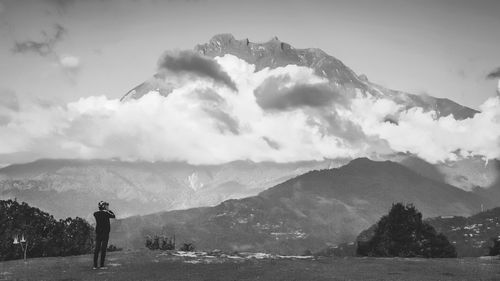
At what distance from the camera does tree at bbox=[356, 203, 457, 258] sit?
423 feet

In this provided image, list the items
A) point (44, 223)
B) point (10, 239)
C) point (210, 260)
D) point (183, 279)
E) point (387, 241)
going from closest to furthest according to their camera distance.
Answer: point (183, 279)
point (210, 260)
point (10, 239)
point (387, 241)
point (44, 223)

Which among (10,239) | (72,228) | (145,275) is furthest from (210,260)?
(72,228)

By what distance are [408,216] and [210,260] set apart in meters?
105

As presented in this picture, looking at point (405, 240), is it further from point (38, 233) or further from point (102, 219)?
point (102, 219)

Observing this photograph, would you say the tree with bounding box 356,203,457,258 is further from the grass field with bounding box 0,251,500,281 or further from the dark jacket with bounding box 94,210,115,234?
the dark jacket with bounding box 94,210,115,234

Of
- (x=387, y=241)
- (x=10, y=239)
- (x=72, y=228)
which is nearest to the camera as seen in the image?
(x=10, y=239)

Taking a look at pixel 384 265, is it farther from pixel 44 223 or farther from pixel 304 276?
pixel 44 223

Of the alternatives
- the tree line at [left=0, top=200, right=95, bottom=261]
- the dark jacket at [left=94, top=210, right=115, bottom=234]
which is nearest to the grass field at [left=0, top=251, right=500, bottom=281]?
the dark jacket at [left=94, top=210, right=115, bottom=234]

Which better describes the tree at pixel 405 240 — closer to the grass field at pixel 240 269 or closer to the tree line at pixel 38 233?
the grass field at pixel 240 269

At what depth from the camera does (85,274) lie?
39.5m

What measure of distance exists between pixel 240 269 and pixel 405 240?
10113cm

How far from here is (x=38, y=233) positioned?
461ft

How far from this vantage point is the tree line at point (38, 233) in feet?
424

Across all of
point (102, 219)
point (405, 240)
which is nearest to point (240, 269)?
point (102, 219)
